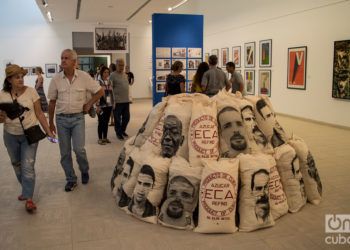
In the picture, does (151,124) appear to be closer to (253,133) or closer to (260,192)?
(253,133)

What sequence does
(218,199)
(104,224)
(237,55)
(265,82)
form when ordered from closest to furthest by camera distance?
(218,199) → (104,224) → (265,82) → (237,55)

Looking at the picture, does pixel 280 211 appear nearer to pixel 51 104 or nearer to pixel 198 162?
pixel 198 162

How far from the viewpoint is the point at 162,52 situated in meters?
9.92

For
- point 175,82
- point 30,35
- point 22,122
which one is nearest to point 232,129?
point 22,122

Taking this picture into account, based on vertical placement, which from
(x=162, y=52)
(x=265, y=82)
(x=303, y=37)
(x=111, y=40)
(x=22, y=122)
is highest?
(x=111, y=40)

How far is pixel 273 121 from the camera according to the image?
166 inches

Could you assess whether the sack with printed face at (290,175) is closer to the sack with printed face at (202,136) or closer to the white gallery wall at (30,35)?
the sack with printed face at (202,136)

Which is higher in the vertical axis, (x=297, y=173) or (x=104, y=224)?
(x=297, y=173)

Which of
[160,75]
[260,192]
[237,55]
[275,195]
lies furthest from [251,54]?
[260,192]

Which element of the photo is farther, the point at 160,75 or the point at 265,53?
the point at 265,53

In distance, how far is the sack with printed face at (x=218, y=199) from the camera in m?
3.44

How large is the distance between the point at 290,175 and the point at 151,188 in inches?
56.6

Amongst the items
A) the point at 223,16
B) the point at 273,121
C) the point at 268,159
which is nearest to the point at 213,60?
the point at 273,121

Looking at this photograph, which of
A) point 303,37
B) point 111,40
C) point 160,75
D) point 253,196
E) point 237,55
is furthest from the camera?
point 111,40
